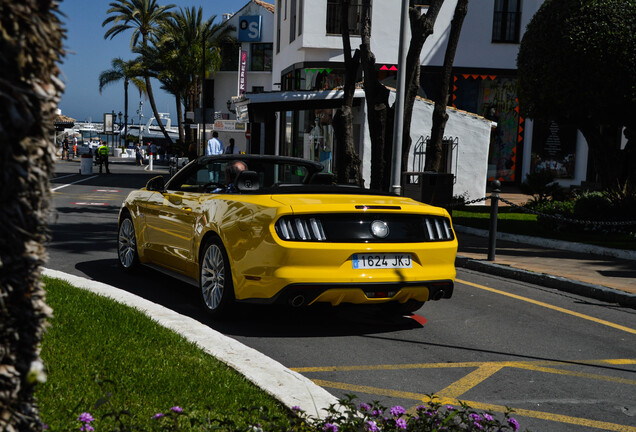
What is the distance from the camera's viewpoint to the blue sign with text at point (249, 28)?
60.8m

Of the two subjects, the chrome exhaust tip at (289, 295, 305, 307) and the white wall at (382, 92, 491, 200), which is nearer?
the chrome exhaust tip at (289, 295, 305, 307)

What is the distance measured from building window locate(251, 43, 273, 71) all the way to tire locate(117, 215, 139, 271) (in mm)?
61718

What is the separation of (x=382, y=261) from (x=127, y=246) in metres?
4.00

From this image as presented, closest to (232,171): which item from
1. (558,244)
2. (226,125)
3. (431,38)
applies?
(558,244)

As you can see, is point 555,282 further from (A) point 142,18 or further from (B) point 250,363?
(A) point 142,18

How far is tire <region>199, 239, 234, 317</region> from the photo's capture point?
6488 mm

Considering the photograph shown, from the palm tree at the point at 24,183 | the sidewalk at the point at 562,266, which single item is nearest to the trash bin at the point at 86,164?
the sidewalk at the point at 562,266

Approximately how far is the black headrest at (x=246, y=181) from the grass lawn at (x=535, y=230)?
769 centimetres

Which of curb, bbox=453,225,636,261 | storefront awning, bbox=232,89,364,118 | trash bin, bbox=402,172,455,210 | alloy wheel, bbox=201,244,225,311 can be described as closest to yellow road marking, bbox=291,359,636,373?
alloy wheel, bbox=201,244,225,311

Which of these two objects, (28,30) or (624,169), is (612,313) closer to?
(28,30)

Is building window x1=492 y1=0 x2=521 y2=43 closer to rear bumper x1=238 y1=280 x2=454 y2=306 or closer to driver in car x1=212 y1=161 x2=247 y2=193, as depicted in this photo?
driver in car x1=212 y1=161 x2=247 y2=193

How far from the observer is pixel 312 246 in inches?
237

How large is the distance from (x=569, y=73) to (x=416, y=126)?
24.6 ft

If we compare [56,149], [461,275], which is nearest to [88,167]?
A: [461,275]
